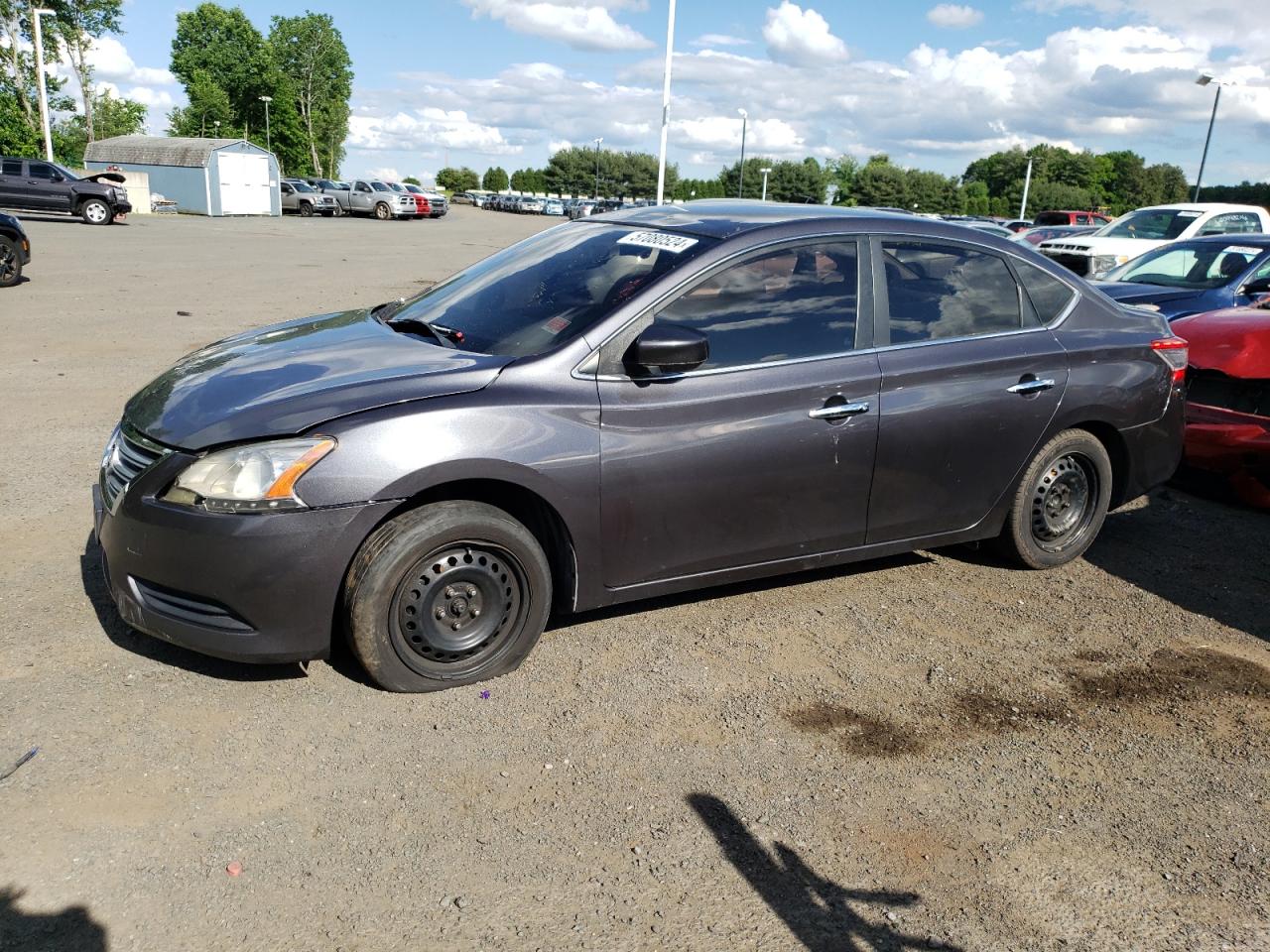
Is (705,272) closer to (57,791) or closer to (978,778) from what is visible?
(978,778)

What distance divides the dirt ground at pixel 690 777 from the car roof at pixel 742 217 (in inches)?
66.4

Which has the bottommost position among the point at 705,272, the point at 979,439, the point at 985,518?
the point at 985,518

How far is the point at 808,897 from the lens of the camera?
2820mm

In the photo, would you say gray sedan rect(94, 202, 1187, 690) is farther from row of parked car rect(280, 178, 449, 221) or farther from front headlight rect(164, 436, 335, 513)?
row of parked car rect(280, 178, 449, 221)

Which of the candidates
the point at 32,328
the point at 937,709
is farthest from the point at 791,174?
the point at 937,709

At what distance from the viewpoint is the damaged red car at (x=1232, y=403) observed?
642cm

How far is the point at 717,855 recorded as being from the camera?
2975 millimetres

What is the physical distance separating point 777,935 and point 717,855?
0.35 meters

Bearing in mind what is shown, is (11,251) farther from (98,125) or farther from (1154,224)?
(98,125)

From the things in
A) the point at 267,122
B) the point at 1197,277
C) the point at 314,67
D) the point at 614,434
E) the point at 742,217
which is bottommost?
the point at 614,434

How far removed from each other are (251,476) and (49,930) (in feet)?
4.70

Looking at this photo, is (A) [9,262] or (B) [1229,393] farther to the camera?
(A) [9,262]

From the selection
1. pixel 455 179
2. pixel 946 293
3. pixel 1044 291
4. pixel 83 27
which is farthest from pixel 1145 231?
pixel 455 179

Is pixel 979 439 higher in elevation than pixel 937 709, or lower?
higher
